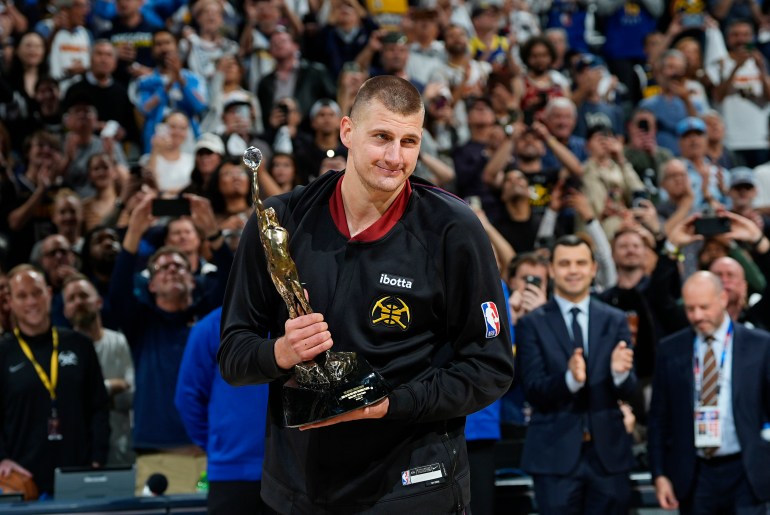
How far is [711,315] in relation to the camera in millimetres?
6703

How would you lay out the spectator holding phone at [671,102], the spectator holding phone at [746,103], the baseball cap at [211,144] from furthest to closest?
Result: the spectator holding phone at [746,103] → the spectator holding phone at [671,102] → the baseball cap at [211,144]

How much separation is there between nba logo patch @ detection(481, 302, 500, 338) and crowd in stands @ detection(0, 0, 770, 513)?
299cm

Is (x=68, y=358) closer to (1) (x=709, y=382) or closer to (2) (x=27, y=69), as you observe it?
(1) (x=709, y=382)

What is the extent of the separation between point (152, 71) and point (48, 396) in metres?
5.79

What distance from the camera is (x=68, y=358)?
289 inches

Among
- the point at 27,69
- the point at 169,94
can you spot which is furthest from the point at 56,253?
the point at 27,69

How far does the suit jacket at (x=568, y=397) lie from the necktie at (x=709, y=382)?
44 centimetres

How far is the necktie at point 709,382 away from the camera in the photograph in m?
6.59

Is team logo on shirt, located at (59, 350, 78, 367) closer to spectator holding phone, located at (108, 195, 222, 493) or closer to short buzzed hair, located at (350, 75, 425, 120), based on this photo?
spectator holding phone, located at (108, 195, 222, 493)

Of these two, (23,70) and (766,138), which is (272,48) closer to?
(23,70)

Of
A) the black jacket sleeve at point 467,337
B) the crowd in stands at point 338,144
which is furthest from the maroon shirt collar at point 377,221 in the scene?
the crowd in stands at point 338,144

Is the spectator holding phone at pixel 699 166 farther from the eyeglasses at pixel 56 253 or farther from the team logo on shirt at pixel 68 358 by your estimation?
the team logo on shirt at pixel 68 358

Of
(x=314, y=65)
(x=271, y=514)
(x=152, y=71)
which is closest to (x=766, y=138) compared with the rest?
(x=314, y=65)

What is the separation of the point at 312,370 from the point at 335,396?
3.6 inches
